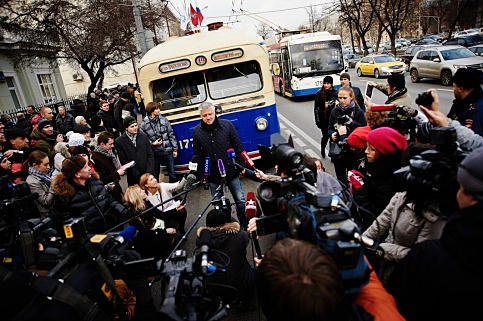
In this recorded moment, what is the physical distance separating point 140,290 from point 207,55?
4.72 m

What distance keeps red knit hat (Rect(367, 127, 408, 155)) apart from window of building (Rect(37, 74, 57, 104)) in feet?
80.8

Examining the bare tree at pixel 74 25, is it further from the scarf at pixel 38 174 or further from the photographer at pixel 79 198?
the photographer at pixel 79 198

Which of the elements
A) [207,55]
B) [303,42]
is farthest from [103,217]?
[303,42]

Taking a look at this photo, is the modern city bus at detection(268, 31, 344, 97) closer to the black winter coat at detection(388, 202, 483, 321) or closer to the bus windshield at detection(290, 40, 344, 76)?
the bus windshield at detection(290, 40, 344, 76)

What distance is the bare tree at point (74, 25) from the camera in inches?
527

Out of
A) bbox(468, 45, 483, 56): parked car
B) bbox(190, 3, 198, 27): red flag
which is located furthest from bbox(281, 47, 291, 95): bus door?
bbox(468, 45, 483, 56): parked car

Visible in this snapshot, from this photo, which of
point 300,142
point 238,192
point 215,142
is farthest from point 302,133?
point 215,142

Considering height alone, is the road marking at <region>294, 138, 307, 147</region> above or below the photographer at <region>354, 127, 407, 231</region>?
below

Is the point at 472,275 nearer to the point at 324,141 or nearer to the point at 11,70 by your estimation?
the point at 324,141

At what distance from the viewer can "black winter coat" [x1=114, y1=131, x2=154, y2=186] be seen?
4992 mm

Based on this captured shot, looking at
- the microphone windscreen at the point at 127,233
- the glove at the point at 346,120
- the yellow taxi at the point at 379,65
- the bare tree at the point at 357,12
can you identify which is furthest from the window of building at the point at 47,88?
the bare tree at the point at 357,12

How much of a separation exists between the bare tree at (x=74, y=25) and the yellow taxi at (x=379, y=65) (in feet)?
55.0

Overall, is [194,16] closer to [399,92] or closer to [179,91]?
[179,91]

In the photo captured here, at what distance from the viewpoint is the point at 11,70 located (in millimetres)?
18047
